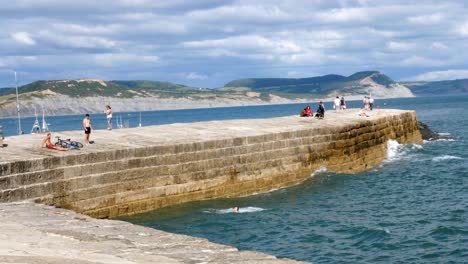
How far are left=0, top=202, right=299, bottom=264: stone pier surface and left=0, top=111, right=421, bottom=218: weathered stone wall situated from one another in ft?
12.5

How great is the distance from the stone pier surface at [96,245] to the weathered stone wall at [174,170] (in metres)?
3.81

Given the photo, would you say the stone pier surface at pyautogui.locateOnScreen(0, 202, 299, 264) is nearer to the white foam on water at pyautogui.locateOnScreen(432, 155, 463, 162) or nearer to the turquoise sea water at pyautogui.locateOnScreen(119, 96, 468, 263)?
the turquoise sea water at pyautogui.locateOnScreen(119, 96, 468, 263)

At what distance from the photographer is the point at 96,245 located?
1016 centimetres

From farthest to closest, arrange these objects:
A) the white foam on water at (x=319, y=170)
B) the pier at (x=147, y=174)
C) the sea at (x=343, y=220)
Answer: the white foam on water at (x=319, y=170) < the sea at (x=343, y=220) < the pier at (x=147, y=174)

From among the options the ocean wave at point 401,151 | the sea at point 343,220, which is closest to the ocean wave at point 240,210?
the sea at point 343,220

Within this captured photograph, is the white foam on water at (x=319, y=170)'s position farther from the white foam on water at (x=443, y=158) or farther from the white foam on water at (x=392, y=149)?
the white foam on water at (x=443, y=158)

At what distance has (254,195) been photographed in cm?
2441

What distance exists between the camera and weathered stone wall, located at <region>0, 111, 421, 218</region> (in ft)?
55.8

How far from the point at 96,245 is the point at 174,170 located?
10991 millimetres

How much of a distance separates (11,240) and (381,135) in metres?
32.1

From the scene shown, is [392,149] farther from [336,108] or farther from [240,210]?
[240,210]

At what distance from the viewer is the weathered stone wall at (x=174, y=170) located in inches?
670

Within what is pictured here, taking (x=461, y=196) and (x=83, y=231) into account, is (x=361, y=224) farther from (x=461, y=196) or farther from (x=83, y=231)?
(x=83, y=231)

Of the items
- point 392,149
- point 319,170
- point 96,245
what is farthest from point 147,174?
point 392,149
